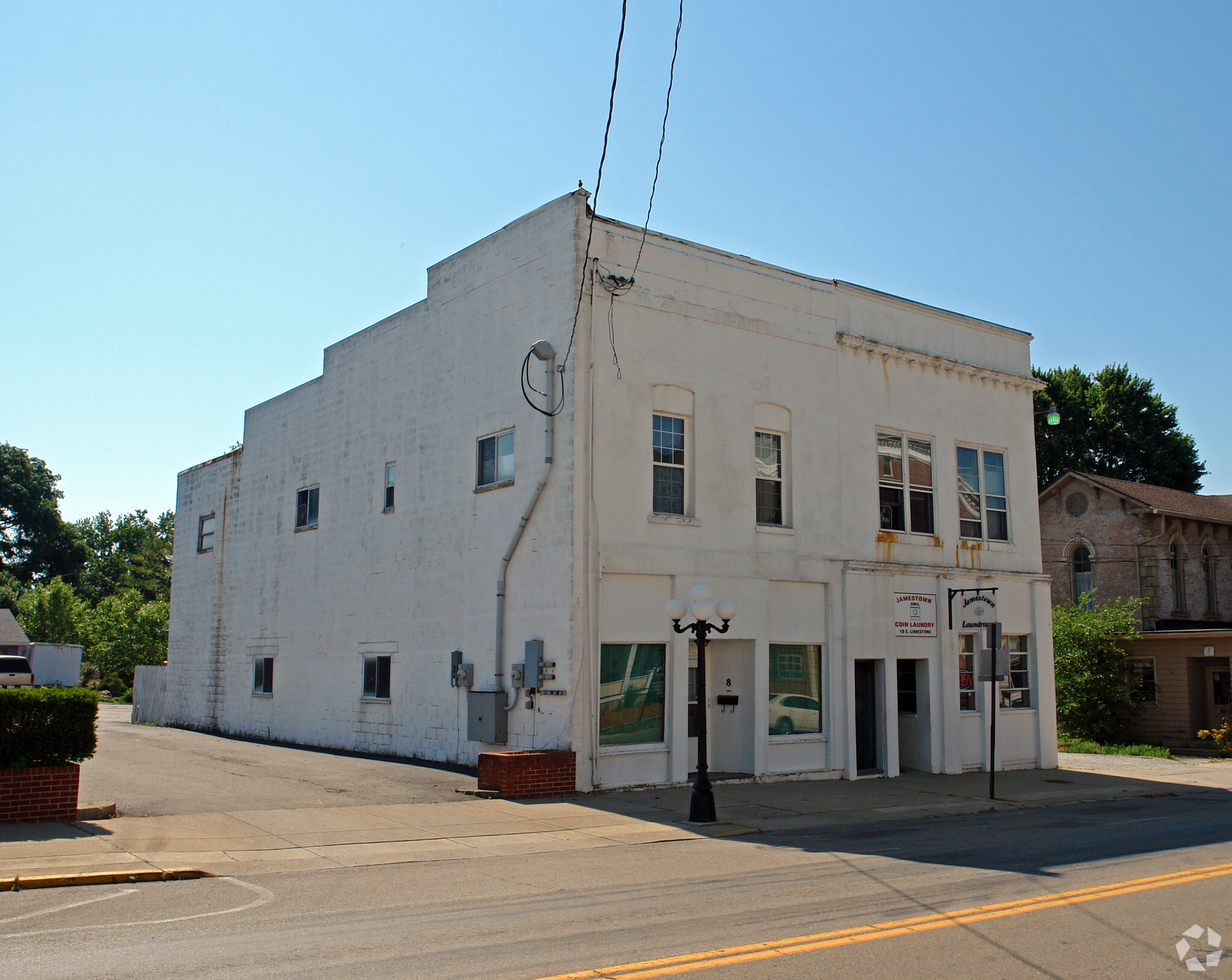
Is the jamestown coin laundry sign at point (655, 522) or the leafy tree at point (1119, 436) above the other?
the leafy tree at point (1119, 436)

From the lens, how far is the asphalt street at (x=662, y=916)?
6.67 metres

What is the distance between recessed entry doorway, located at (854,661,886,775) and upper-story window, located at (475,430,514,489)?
7511mm

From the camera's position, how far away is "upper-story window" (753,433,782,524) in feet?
61.5

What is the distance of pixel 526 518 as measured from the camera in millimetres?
16969

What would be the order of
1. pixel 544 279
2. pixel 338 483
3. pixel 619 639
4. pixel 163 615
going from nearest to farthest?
pixel 619 639 → pixel 544 279 → pixel 338 483 → pixel 163 615

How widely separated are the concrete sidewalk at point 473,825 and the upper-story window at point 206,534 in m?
16.8

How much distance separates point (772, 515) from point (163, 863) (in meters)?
11.9

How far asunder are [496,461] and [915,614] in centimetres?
865

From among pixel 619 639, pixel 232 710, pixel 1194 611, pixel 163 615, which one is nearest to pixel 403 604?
pixel 619 639

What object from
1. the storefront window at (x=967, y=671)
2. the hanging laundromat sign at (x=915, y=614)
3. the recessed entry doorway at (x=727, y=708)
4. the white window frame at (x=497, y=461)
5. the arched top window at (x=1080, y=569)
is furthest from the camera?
the arched top window at (x=1080, y=569)

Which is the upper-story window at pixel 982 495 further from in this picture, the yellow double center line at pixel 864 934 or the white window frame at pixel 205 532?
the white window frame at pixel 205 532

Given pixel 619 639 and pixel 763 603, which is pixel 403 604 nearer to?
pixel 619 639

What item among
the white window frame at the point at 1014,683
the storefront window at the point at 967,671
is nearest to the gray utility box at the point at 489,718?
the storefront window at the point at 967,671

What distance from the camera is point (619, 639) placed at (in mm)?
16453
